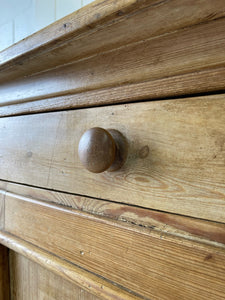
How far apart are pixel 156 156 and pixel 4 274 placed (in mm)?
437

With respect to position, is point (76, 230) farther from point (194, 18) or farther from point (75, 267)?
point (194, 18)

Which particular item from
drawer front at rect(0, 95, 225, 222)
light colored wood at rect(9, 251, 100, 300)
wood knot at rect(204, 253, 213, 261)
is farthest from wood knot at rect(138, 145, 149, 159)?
light colored wood at rect(9, 251, 100, 300)

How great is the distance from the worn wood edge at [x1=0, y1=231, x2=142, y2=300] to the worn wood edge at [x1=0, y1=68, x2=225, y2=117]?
0.75ft

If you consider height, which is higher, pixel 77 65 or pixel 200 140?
pixel 77 65

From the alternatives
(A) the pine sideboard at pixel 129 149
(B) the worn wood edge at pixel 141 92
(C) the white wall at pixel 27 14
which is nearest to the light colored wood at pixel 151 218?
(A) the pine sideboard at pixel 129 149

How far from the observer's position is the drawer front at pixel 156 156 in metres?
0.23

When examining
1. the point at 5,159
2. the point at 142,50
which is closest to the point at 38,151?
the point at 5,159

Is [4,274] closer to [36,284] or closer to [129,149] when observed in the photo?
[36,284]

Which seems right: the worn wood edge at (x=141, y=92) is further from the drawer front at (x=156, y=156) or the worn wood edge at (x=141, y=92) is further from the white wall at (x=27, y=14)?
the white wall at (x=27, y=14)

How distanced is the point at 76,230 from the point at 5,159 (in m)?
0.21

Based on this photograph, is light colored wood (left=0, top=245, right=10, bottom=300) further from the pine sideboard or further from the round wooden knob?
the round wooden knob

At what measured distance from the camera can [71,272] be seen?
1.09 ft

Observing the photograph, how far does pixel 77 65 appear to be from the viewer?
1.09ft

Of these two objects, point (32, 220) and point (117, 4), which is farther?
point (32, 220)
